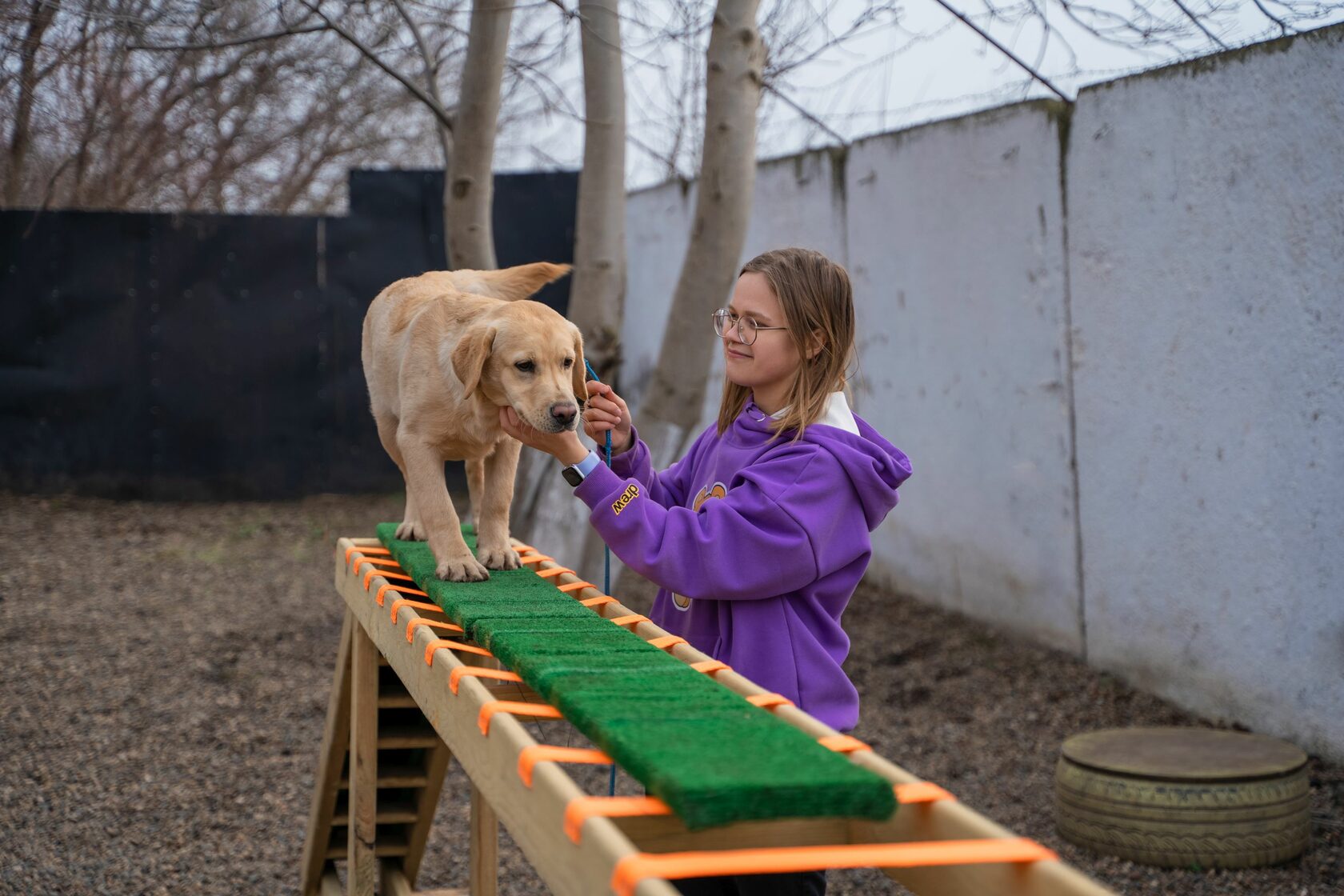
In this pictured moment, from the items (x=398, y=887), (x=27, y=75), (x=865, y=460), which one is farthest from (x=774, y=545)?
(x=27, y=75)

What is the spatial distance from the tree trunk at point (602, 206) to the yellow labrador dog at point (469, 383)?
207cm

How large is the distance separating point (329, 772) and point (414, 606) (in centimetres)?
140

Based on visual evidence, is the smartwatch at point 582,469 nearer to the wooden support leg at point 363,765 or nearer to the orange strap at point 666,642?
the orange strap at point 666,642

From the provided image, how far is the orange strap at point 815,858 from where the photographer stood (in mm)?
1280

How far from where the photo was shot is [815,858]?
4.42ft

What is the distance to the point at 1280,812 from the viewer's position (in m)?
3.88

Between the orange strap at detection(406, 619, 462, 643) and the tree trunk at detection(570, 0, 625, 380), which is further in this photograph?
the tree trunk at detection(570, 0, 625, 380)

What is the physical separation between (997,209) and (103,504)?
25.7ft

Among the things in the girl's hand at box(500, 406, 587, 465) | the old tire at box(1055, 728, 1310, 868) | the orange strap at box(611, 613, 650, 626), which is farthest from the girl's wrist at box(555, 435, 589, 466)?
the old tire at box(1055, 728, 1310, 868)

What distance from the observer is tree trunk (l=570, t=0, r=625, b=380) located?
17.8 ft

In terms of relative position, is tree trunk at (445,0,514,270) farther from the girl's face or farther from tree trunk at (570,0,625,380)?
the girl's face

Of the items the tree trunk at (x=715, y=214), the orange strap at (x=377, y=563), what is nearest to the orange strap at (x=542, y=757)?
the orange strap at (x=377, y=563)

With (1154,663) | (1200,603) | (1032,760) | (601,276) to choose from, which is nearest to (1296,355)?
(1200,603)

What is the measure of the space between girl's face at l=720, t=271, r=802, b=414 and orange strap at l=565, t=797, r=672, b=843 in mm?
1300
